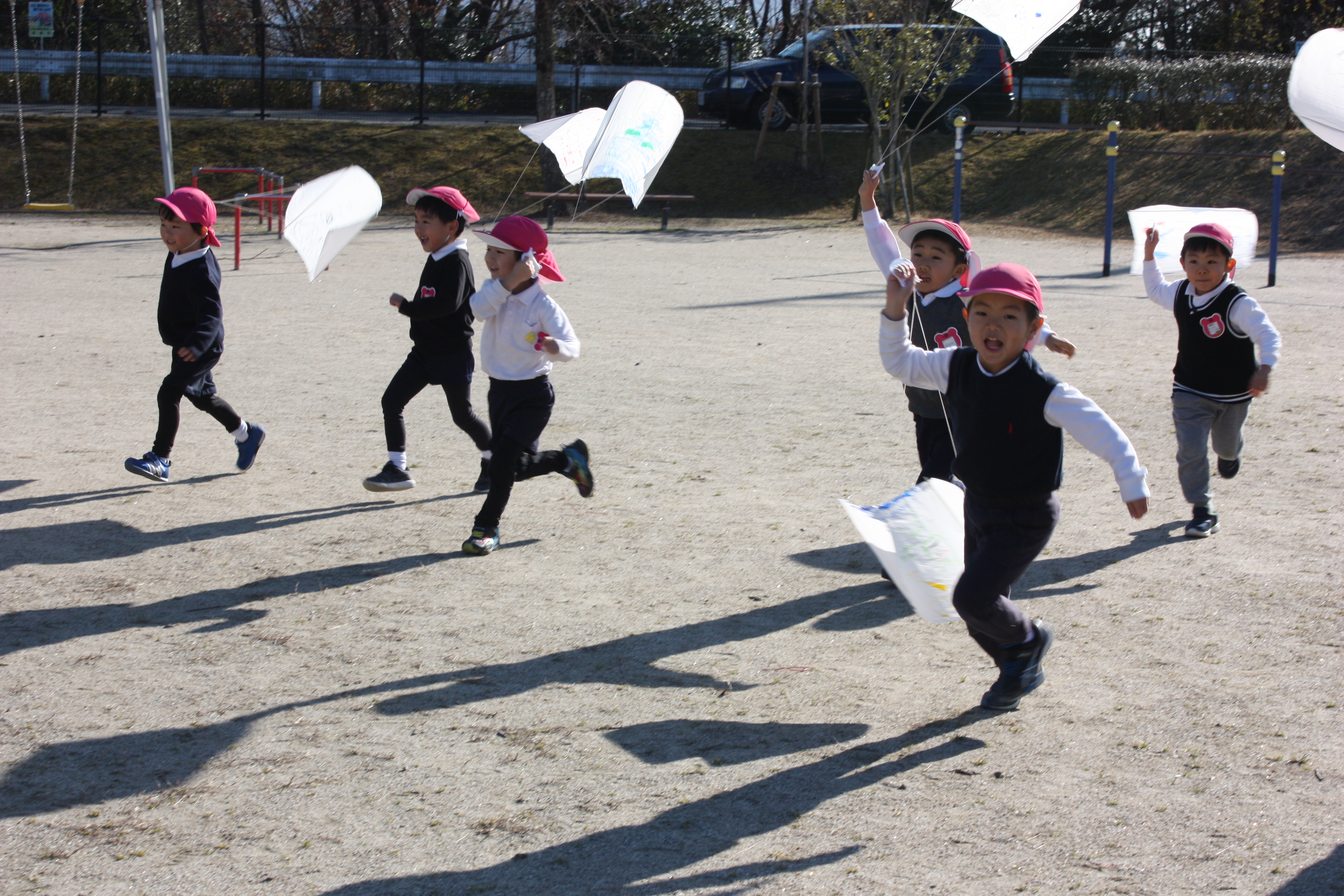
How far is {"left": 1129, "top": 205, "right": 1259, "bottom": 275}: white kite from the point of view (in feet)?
19.4

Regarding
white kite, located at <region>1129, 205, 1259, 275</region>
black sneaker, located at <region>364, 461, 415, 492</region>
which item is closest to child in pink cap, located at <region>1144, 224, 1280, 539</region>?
white kite, located at <region>1129, 205, 1259, 275</region>

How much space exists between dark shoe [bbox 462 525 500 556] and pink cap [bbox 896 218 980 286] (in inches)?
89.4

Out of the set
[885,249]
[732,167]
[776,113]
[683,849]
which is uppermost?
[776,113]

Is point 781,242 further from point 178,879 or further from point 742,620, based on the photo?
point 178,879

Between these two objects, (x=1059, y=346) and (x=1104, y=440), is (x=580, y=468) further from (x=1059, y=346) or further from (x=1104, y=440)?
(x=1104, y=440)

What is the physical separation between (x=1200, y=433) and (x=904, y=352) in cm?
255

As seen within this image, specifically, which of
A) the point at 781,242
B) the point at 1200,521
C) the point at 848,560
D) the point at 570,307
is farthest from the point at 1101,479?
the point at 781,242

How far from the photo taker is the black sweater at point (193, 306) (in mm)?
6098

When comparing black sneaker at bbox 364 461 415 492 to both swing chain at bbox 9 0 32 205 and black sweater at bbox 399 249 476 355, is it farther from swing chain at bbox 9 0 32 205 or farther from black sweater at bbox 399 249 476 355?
swing chain at bbox 9 0 32 205

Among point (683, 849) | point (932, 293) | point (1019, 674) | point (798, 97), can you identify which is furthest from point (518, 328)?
point (798, 97)

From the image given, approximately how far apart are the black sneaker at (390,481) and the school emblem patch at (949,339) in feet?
9.71

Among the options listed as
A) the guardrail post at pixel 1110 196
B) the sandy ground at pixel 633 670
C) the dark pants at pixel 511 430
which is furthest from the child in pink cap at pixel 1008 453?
the guardrail post at pixel 1110 196

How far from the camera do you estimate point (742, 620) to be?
451 cm

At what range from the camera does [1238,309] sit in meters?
5.33
